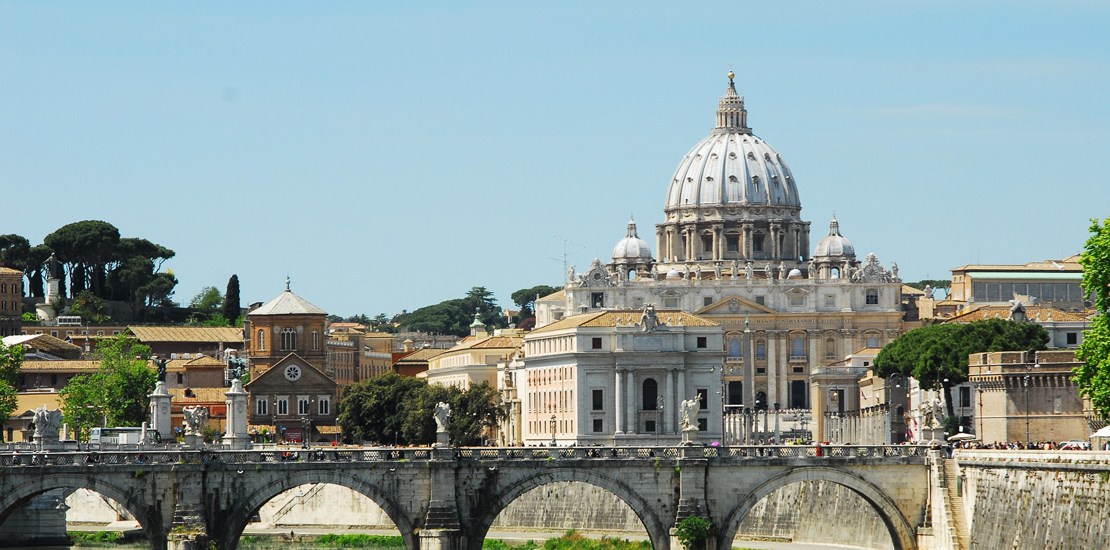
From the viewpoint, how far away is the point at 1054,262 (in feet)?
599

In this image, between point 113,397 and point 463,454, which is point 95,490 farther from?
point 113,397

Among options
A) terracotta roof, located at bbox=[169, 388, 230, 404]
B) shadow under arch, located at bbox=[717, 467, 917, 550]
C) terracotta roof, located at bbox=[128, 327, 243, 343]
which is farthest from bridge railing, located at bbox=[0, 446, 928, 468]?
terracotta roof, located at bbox=[128, 327, 243, 343]

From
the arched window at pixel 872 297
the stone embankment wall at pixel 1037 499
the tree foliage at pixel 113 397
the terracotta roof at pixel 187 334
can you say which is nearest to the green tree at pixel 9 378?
the tree foliage at pixel 113 397

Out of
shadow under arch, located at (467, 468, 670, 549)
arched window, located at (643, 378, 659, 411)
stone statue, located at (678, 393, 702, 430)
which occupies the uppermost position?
arched window, located at (643, 378, 659, 411)

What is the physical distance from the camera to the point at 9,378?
11881 cm

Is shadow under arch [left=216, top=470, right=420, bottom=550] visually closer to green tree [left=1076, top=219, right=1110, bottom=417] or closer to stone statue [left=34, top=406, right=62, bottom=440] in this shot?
stone statue [left=34, top=406, right=62, bottom=440]

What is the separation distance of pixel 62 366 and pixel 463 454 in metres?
67.3

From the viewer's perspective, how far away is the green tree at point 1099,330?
68.3 m

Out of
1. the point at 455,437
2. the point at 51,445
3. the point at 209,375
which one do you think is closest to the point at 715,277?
the point at 209,375

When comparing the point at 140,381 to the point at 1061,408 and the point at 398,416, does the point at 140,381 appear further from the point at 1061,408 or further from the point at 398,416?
the point at 1061,408

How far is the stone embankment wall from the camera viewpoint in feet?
185

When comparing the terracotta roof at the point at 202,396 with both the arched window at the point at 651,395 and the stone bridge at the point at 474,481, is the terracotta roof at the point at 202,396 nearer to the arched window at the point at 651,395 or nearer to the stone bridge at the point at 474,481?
the arched window at the point at 651,395

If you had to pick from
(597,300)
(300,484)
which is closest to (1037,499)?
(300,484)

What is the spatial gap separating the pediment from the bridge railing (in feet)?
349
